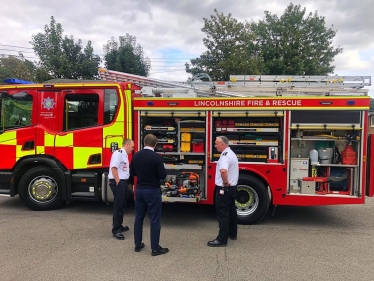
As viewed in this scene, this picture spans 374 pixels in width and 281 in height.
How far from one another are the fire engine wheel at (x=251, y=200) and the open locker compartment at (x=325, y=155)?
0.52 metres

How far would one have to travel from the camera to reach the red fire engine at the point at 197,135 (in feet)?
18.2

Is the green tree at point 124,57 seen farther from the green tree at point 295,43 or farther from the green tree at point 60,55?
the green tree at point 295,43

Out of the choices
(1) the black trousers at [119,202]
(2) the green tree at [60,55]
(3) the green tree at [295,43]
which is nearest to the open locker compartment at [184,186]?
(1) the black trousers at [119,202]

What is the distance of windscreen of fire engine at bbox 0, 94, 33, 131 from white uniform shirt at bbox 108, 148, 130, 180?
2.47 metres

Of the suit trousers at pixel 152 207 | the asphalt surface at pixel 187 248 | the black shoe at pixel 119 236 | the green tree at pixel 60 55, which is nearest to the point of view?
the asphalt surface at pixel 187 248

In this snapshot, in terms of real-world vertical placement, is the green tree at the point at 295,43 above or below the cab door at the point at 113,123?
above

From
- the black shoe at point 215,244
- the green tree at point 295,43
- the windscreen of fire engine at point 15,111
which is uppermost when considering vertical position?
the green tree at point 295,43

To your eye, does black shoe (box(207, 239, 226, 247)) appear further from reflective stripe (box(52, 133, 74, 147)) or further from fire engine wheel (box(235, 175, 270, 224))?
reflective stripe (box(52, 133, 74, 147))

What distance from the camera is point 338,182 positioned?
5.74 m

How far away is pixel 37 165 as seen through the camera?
646 centimetres

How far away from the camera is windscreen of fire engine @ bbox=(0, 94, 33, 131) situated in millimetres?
6328

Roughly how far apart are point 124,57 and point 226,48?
5290mm

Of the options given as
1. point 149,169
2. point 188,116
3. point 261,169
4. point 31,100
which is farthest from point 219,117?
point 31,100

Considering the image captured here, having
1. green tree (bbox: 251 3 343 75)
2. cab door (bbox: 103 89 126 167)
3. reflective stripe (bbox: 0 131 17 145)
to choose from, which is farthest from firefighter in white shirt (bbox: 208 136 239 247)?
green tree (bbox: 251 3 343 75)
